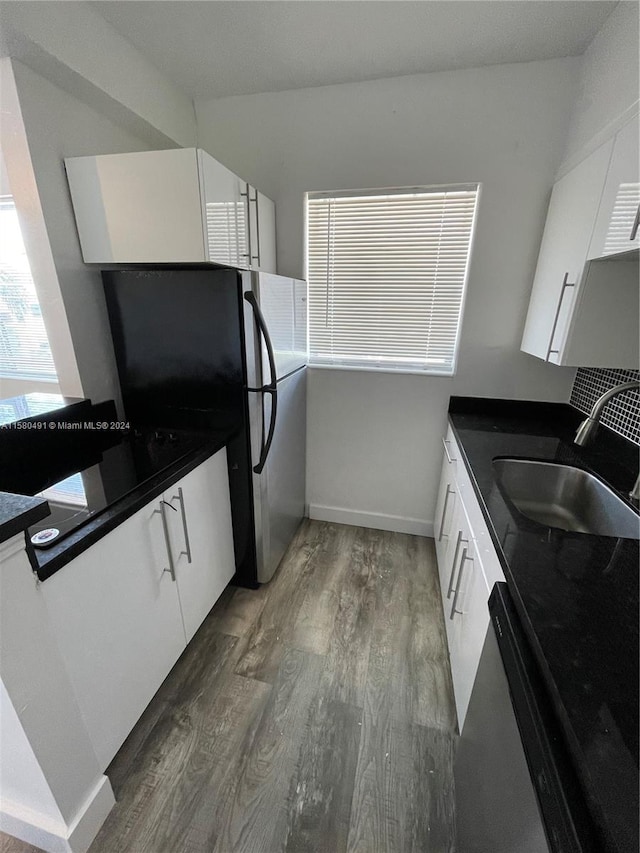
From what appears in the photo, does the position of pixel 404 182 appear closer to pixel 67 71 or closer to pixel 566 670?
pixel 67 71

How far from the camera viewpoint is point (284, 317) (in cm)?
177

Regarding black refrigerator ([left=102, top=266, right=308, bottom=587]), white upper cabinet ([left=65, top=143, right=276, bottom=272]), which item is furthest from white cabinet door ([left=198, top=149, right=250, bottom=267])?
black refrigerator ([left=102, top=266, right=308, bottom=587])

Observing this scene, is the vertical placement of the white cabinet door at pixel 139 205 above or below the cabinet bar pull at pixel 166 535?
above

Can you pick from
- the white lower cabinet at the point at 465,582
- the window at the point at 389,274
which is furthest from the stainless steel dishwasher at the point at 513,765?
the window at the point at 389,274

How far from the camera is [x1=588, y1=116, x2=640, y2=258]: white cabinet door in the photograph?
1.05 metres

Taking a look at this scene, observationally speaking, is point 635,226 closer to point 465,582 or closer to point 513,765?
point 465,582

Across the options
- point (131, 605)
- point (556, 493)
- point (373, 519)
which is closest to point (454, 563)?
point (556, 493)

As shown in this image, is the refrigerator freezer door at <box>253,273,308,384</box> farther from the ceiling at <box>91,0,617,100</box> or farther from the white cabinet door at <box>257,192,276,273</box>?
the ceiling at <box>91,0,617,100</box>

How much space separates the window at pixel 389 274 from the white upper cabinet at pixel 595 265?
18.9 inches

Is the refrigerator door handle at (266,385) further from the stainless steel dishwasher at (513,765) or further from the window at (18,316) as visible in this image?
the stainless steel dishwasher at (513,765)

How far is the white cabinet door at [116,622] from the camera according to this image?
0.94 m

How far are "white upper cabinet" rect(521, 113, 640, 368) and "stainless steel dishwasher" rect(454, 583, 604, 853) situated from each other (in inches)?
44.8

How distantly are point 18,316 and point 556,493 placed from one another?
2.68 meters

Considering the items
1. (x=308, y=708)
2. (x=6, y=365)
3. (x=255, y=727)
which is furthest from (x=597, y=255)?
(x=6, y=365)
